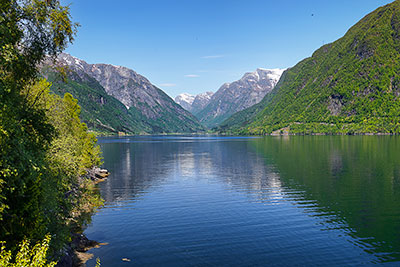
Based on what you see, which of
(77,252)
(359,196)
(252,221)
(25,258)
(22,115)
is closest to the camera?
(25,258)

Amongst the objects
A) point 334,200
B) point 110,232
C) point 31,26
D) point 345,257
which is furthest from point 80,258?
point 334,200

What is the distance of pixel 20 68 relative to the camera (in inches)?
945

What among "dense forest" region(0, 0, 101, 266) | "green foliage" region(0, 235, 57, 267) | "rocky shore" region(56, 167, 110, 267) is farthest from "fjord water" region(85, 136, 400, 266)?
"green foliage" region(0, 235, 57, 267)

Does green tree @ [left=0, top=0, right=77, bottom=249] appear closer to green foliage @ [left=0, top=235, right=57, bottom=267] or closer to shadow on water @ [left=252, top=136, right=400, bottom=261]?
green foliage @ [left=0, top=235, right=57, bottom=267]

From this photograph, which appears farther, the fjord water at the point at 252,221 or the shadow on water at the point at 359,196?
the shadow on water at the point at 359,196

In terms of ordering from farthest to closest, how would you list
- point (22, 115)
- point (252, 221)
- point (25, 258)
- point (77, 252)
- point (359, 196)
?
point (359, 196) < point (252, 221) < point (77, 252) < point (22, 115) < point (25, 258)

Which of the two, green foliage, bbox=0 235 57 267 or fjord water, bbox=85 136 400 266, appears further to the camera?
fjord water, bbox=85 136 400 266

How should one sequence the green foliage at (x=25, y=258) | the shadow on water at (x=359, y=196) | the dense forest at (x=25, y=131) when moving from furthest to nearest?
the shadow on water at (x=359, y=196) < the dense forest at (x=25, y=131) < the green foliage at (x=25, y=258)

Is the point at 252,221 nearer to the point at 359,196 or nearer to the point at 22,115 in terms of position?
the point at 359,196

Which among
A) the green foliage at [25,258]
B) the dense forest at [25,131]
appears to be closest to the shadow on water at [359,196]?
the green foliage at [25,258]

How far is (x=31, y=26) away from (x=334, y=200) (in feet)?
186

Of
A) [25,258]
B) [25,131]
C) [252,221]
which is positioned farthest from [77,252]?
[252,221]

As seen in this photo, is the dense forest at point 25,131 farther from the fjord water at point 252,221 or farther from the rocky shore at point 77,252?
the fjord water at point 252,221

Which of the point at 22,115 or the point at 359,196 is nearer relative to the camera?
the point at 22,115
